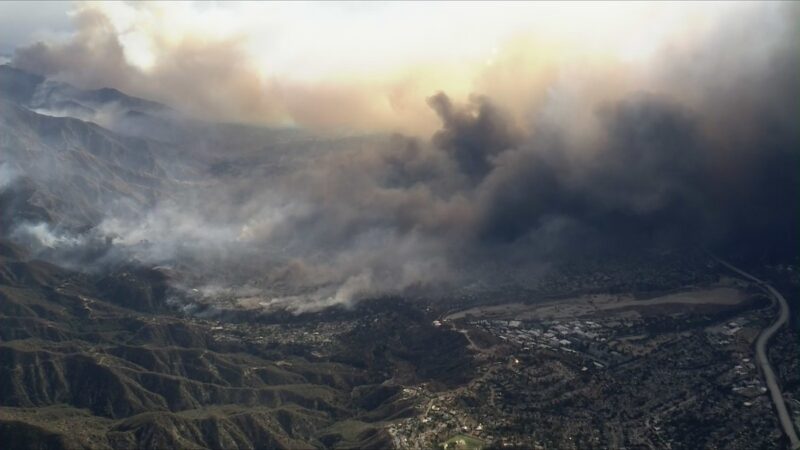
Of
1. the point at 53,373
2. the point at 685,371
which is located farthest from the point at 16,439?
the point at 685,371

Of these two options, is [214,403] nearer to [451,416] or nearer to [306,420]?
[306,420]

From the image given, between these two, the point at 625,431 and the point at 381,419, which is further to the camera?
the point at 381,419

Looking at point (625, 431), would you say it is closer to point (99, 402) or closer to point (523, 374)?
point (523, 374)

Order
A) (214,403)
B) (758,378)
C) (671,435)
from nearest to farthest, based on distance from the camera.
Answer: (671,435) → (758,378) → (214,403)

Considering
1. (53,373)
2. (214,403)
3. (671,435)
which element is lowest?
(671,435)

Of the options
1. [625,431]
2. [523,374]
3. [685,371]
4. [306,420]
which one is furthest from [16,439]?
[685,371]

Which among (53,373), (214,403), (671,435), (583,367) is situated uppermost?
(53,373)

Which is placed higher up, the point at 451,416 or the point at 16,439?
the point at 16,439

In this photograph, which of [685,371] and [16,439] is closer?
[16,439]

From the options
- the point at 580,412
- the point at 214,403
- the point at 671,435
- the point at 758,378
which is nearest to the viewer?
the point at 671,435
